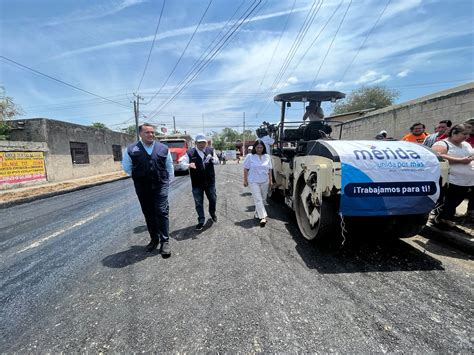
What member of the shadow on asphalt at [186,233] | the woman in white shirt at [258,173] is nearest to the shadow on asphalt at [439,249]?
the woman in white shirt at [258,173]

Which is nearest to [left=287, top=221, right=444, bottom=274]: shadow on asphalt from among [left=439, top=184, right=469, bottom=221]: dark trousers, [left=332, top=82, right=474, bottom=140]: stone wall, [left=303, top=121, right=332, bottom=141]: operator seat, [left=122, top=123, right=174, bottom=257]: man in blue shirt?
[left=439, top=184, right=469, bottom=221]: dark trousers

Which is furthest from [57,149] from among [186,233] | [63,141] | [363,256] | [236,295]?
[363,256]

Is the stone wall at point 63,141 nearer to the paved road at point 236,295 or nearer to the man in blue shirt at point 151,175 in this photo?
the paved road at point 236,295

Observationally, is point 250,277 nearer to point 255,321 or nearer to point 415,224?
point 255,321

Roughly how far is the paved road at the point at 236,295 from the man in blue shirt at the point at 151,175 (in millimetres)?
426

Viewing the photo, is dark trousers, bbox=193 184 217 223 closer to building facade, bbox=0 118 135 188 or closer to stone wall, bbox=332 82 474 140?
stone wall, bbox=332 82 474 140

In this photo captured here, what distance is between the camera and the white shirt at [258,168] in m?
4.57

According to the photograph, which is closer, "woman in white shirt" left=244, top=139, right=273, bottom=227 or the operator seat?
"woman in white shirt" left=244, top=139, right=273, bottom=227

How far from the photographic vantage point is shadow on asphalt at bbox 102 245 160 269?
311 centimetres

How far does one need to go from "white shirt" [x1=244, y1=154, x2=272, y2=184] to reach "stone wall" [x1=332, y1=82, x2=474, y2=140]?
13.6 ft

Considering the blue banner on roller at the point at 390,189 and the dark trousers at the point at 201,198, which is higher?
the blue banner on roller at the point at 390,189

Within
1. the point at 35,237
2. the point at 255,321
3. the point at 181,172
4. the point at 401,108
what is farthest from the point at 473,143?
the point at 181,172

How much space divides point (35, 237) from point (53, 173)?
1028cm

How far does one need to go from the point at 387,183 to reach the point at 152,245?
3.08m
